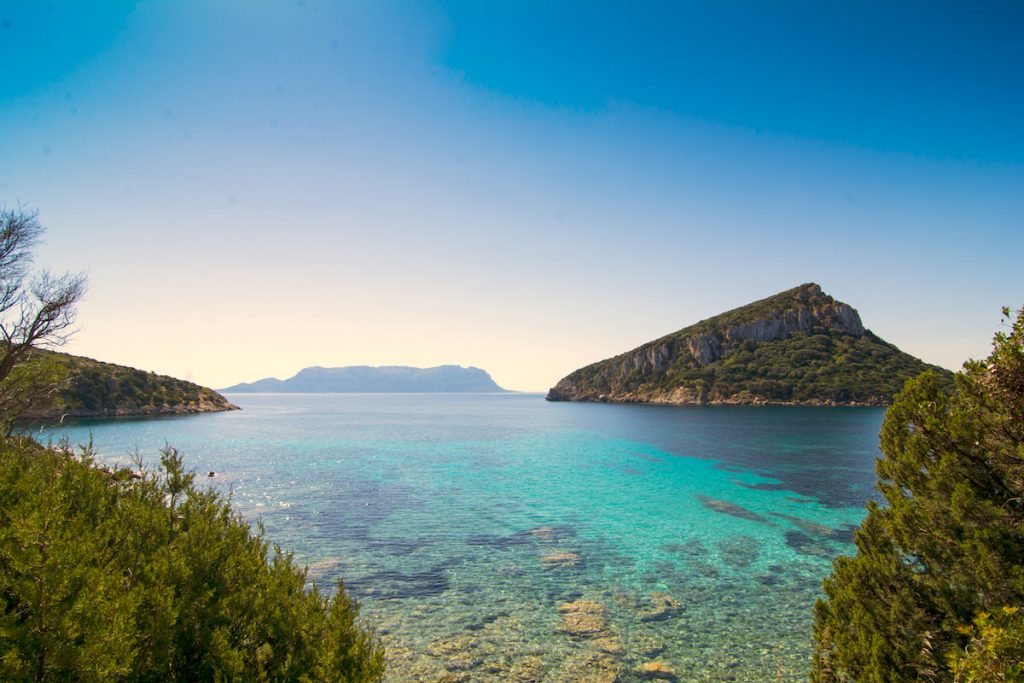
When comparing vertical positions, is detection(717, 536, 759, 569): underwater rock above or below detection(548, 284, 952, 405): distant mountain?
below

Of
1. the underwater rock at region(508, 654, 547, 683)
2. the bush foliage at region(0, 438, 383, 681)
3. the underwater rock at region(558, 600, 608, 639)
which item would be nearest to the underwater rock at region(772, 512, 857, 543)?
the underwater rock at region(558, 600, 608, 639)

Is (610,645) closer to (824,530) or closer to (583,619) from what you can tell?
(583,619)

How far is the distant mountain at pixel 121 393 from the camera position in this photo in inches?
4092

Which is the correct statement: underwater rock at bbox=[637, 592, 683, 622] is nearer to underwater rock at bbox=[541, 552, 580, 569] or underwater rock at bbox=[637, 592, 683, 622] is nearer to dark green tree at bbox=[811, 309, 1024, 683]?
underwater rock at bbox=[541, 552, 580, 569]

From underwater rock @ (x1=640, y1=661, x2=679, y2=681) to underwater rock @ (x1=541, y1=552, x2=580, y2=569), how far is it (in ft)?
29.6

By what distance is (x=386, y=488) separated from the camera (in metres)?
40.9

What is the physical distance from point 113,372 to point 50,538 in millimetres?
150214

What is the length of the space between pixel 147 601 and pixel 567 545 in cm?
2224

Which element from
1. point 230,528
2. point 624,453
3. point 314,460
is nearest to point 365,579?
point 230,528

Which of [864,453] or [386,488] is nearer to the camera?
[386,488]

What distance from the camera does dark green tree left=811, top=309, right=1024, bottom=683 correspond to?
316 inches

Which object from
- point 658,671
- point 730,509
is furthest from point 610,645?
point 730,509

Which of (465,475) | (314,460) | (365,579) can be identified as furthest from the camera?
(314,460)

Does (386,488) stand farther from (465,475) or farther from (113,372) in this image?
(113,372)
